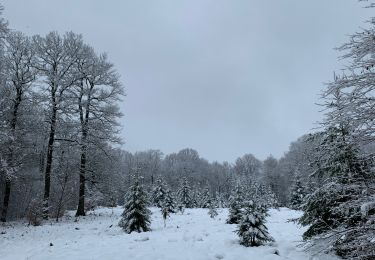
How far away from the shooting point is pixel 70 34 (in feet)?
70.5

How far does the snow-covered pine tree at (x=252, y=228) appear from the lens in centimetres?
1066

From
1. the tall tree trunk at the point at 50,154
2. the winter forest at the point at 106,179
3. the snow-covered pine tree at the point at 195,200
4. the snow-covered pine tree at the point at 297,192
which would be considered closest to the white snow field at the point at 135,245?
the winter forest at the point at 106,179

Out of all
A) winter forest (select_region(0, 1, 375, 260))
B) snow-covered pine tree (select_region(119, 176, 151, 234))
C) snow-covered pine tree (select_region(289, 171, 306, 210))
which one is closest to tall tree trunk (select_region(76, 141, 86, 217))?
winter forest (select_region(0, 1, 375, 260))

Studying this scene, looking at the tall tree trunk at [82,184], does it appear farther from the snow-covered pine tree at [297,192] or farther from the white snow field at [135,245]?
the snow-covered pine tree at [297,192]

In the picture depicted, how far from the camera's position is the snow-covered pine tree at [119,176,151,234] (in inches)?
603

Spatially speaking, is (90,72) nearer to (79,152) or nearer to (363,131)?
(79,152)

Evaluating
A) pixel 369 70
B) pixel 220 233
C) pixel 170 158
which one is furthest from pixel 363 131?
pixel 170 158

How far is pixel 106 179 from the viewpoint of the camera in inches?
953

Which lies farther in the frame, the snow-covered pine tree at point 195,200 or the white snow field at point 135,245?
the snow-covered pine tree at point 195,200

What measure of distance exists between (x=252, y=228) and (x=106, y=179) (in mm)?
15797

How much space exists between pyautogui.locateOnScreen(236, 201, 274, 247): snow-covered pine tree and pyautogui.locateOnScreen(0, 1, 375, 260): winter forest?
0.03 m

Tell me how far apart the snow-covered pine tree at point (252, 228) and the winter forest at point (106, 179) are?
34mm

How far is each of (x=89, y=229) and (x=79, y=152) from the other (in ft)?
21.4

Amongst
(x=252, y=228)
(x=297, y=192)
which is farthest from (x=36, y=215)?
(x=297, y=192)
